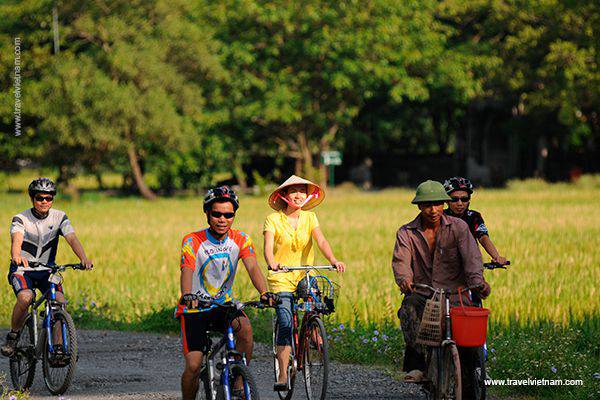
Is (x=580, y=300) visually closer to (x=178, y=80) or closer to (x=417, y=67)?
(x=178, y=80)

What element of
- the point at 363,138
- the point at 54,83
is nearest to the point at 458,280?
the point at 54,83

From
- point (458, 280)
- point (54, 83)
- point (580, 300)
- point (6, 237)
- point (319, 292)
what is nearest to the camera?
point (458, 280)

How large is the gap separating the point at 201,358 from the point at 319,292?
173 centimetres

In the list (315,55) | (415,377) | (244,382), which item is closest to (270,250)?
(415,377)

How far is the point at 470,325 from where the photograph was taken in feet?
23.7

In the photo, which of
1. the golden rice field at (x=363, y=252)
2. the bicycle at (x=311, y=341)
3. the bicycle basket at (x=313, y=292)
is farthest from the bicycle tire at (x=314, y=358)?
the golden rice field at (x=363, y=252)

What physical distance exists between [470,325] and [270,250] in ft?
7.11

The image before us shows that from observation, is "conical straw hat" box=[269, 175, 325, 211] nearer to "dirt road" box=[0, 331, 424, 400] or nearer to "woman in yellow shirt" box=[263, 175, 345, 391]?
"woman in yellow shirt" box=[263, 175, 345, 391]

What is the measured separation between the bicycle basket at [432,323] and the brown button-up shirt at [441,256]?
0.32 m

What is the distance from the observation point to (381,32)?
1898 inches

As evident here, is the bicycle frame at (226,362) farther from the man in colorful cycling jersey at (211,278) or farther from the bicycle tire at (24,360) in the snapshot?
the bicycle tire at (24,360)

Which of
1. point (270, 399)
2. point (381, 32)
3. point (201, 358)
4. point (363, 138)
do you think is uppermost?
point (381, 32)

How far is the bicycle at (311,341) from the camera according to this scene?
8289mm

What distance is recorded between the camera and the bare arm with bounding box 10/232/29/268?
364 inches
